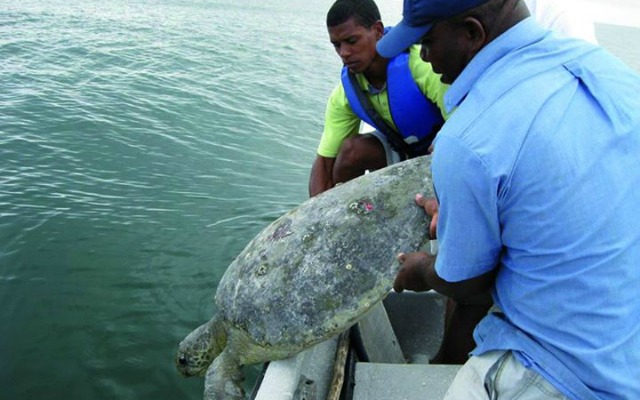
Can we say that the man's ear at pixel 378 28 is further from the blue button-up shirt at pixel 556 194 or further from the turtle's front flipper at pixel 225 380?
the turtle's front flipper at pixel 225 380

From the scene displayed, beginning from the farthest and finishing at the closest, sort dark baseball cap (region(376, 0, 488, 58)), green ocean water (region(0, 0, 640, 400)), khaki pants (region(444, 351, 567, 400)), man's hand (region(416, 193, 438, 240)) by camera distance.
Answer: green ocean water (region(0, 0, 640, 400)), man's hand (region(416, 193, 438, 240)), khaki pants (region(444, 351, 567, 400)), dark baseball cap (region(376, 0, 488, 58))

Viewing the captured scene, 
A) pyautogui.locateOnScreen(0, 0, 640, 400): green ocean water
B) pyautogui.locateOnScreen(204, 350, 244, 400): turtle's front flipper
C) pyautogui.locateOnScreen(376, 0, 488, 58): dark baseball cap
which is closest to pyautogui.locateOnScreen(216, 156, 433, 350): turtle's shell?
pyautogui.locateOnScreen(204, 350, 244, 400): turtle's front flipper

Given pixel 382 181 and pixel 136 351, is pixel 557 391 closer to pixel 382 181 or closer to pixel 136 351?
pixel 382 181

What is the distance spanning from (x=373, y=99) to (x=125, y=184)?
14.6ft

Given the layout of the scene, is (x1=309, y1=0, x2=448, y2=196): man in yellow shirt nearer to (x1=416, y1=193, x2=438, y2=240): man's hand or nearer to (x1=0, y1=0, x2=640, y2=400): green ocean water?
(x1=416, y1=193, x2=438, y2=240): man's hand

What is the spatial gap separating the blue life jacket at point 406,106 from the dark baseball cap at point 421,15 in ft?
5.51

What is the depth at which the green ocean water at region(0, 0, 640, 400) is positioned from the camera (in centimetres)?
Result: 432

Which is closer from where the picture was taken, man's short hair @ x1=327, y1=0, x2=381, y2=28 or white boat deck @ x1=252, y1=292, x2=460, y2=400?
white boat deck @ x1=252, y1=292, x2=460, y2=400

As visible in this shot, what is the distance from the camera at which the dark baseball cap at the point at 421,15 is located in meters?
1.47

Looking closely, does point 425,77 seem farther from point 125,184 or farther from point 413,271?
point 125,184

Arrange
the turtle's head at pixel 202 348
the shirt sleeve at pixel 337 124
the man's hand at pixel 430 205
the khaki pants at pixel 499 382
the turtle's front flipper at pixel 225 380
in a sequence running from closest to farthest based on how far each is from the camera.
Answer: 1. the khaki pants at pixel 499 382
2. the man's hand at pixel 430 205
3. the turtle's front flipper at pixel 225 380
4. the turtle's head at pixel 202 348
5. the shirt sleeve at pixel 337 124

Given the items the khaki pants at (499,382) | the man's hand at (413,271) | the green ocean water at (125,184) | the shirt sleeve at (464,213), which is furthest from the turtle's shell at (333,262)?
the green ocean water at (125,184)

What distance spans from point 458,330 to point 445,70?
1545 millimetres

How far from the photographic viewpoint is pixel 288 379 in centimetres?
266
